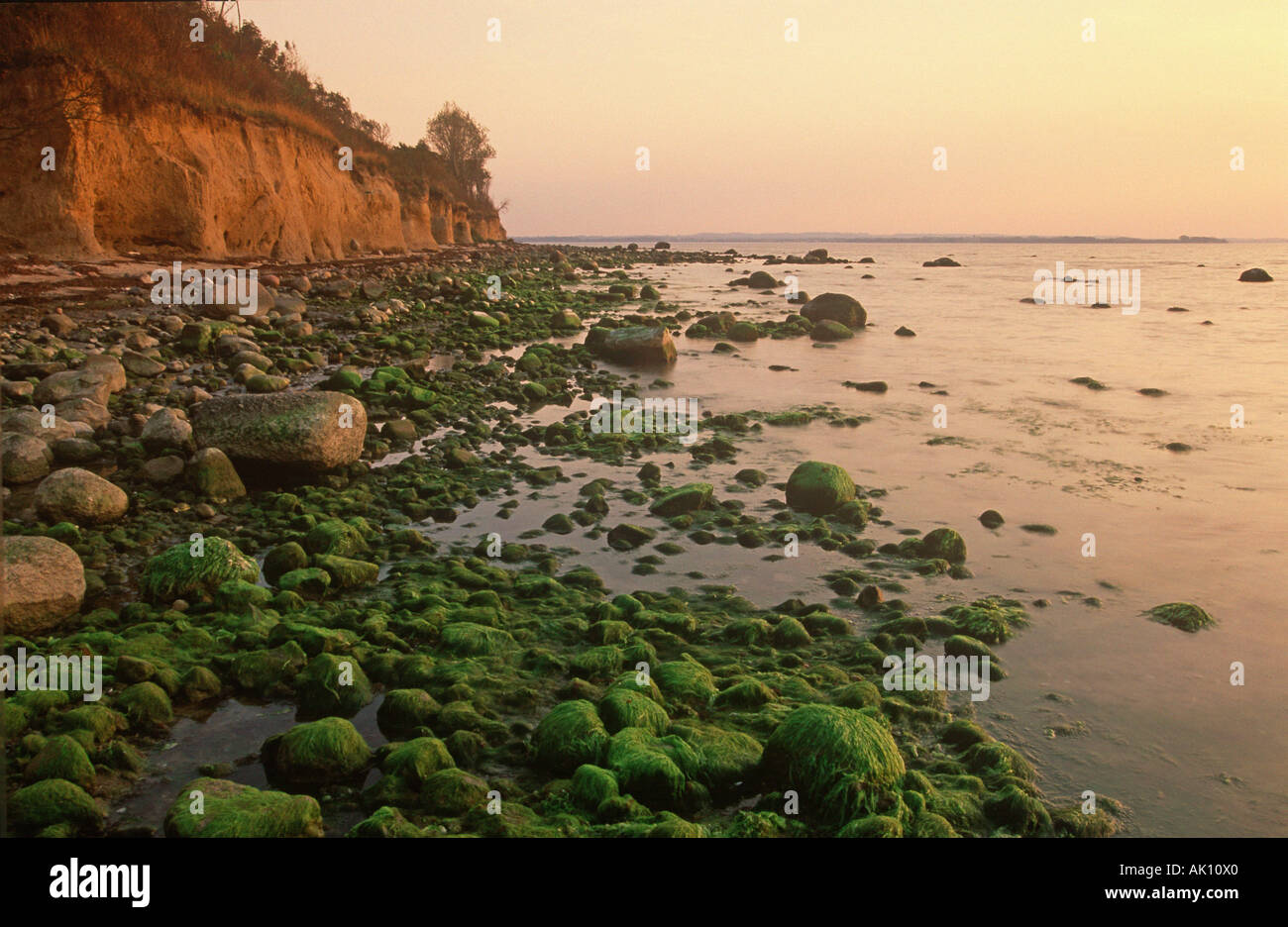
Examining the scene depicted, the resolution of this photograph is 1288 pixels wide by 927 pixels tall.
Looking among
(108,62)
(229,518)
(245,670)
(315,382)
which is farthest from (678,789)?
(108,62)

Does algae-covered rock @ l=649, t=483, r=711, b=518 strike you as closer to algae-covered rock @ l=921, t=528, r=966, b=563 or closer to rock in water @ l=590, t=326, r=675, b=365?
algae-covered rock @ l=921, t=528, r=966, b=563

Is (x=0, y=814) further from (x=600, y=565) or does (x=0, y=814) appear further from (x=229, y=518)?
(x=229, y=518)

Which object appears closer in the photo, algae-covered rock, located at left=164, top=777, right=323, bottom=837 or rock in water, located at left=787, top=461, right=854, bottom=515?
algae-covered rock, located at left=164, top=777, right=323, bottom=837

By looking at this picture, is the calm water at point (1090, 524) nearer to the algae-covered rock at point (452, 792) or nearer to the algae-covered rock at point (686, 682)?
→ the algae-covered rock at point (686, 682)

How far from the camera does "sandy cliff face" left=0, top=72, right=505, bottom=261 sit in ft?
60.9

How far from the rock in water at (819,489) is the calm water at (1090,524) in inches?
19.9

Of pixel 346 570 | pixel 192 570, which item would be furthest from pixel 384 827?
pixel 192 570

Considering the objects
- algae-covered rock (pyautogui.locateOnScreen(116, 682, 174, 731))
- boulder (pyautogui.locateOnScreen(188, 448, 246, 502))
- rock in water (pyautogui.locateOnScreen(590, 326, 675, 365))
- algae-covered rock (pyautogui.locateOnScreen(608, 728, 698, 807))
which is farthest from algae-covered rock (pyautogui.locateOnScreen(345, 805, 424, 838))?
rock in water (pyautogui.locateOnScreen(590, 326, 675, 365))

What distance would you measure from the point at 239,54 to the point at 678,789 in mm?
43079

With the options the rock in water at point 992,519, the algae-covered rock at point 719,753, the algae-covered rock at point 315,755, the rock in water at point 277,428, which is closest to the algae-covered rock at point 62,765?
the algae-covered rock at point 315,755

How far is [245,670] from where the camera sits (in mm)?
5551

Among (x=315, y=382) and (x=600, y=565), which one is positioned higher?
(x=315, y=382)

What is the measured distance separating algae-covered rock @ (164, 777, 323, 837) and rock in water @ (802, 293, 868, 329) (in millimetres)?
27057

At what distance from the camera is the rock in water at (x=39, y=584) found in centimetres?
583
